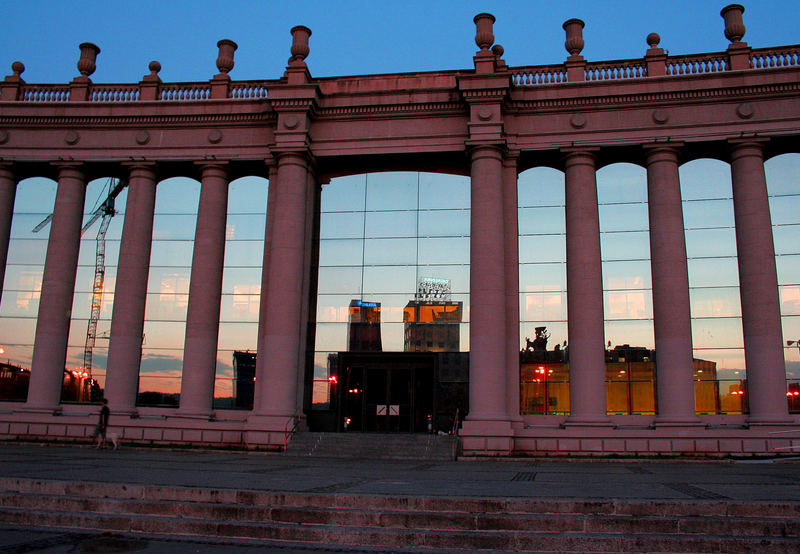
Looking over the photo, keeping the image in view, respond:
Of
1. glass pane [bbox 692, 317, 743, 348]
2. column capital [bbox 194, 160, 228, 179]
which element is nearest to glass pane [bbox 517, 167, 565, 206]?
glass pane [bbox 692, 317, 743, 348]

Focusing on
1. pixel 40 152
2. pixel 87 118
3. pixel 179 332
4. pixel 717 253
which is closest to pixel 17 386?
pixel 179 332

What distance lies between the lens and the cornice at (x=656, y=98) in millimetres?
25922

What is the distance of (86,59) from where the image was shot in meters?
31.1

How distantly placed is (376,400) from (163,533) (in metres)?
19.5

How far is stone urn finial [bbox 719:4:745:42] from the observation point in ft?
88.6

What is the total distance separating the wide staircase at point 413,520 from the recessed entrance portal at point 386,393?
18.1m

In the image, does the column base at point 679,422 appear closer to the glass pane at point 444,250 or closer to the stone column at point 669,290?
the stone column at point 669,290

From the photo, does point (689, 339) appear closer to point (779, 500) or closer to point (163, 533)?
point (779, 500)

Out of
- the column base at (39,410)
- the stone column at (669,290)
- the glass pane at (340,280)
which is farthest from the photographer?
the glass pane at (340,280)

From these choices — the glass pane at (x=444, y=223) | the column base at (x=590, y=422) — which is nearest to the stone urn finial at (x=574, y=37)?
the glass pane at (x=444, y=223)

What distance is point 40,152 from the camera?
30.1m

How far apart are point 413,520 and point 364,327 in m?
20.0

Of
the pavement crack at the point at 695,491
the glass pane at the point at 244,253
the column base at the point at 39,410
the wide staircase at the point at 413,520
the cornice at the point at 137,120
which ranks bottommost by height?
the wide staircase at the point at 413,520

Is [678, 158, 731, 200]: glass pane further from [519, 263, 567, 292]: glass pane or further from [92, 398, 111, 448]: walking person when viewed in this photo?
[92, 398, 111, 448]: walking person
